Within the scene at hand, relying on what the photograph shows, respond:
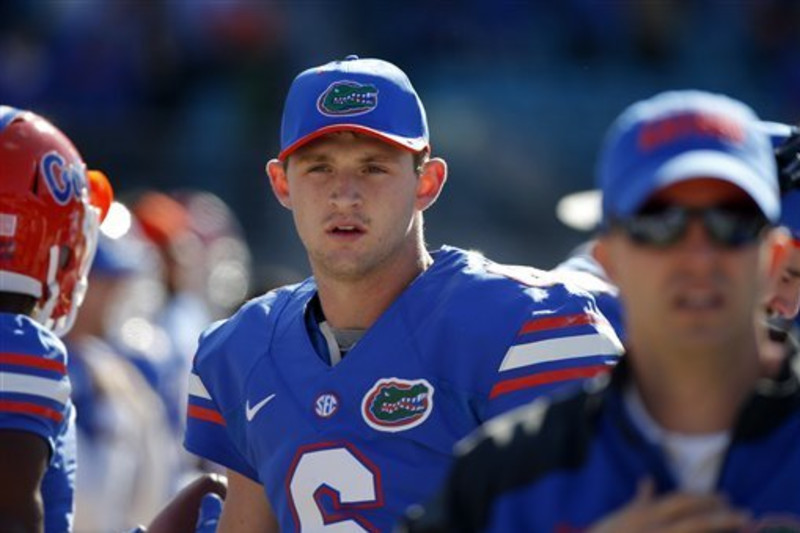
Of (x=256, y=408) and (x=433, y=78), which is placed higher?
(x=433, y=78)

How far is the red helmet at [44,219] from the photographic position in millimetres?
4145

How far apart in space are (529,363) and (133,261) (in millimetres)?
5429

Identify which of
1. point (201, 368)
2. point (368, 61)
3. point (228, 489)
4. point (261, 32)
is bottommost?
point (228, 489)

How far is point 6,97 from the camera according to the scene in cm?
1441

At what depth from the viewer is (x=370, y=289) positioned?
4141 millimetres

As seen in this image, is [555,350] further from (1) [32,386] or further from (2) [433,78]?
(2) [433,78]

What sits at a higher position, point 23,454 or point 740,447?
point 23,454

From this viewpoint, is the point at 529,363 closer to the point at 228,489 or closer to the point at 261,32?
the point at 228,489

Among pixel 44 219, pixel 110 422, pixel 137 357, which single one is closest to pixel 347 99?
pixel 44 219

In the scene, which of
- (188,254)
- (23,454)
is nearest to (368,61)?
(23,454)

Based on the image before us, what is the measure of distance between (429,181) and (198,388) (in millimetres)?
733

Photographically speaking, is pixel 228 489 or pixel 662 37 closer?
pixel 228 489

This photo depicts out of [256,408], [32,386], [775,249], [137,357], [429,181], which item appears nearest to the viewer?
[775,249]

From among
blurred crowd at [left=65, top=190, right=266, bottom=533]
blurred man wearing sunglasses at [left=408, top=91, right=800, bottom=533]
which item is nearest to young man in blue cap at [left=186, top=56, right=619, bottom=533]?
blurred man wearing sunglasses at [left=408, top=91, right=800, bottom=533]
